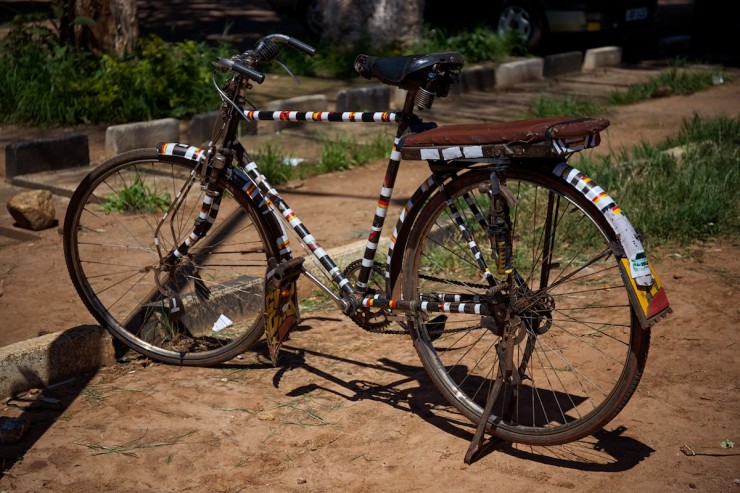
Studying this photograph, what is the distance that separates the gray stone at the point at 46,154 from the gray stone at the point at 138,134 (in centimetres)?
24

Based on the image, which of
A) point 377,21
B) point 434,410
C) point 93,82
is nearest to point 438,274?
point 434,410

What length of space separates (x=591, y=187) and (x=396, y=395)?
1.30 m

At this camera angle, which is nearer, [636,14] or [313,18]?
[636,14]

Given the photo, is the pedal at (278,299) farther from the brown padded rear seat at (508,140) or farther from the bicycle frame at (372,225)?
the brown padded rear seat at (508,140)

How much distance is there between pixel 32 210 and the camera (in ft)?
19.3

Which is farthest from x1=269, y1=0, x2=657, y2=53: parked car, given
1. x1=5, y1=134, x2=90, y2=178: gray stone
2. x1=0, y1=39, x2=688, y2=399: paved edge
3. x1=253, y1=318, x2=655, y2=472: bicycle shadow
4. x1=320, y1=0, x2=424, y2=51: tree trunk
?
x1=0, y1=39, x2=688, y2=399: paved edge

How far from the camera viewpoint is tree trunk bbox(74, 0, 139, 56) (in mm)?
8852

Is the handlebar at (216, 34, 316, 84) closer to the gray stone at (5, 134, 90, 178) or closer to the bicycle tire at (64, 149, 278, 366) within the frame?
the bicycle tire at (64, 149, 278, 366)

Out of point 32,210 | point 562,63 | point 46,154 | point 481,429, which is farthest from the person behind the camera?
point 562,63

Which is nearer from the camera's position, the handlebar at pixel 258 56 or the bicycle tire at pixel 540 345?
the bicycle tire at pixel 540 345

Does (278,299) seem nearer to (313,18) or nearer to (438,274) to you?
(438,274)

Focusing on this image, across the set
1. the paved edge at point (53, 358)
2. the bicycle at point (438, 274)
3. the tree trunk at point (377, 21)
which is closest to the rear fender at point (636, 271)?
the bicycle at point (438, 274)

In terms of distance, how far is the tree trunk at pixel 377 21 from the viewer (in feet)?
37.8

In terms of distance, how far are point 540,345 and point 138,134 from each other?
464cm
